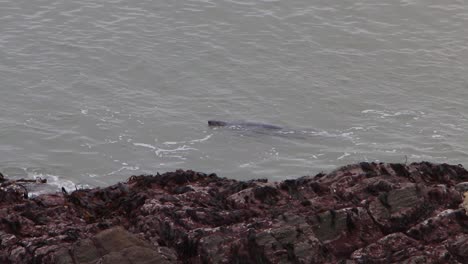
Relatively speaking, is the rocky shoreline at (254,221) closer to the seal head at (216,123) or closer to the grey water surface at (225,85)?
the grey water surface at (225,85)

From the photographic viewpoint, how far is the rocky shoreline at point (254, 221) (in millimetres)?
19938

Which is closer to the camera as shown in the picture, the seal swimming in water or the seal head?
the seal swimming in water

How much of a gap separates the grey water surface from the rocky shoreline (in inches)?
563

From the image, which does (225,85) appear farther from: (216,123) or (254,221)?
(254,221)

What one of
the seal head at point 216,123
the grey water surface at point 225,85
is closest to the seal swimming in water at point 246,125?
the seal head at point 216,123

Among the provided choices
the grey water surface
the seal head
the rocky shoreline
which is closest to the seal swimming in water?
the seal head

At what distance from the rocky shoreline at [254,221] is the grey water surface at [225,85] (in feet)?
46.9

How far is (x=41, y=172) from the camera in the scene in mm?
37281

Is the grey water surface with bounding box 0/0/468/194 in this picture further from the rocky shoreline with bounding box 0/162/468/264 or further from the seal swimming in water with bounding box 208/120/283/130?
the rocky shoreline with bounding box 0/162/468/264

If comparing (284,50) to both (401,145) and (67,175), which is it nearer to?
(401,145)

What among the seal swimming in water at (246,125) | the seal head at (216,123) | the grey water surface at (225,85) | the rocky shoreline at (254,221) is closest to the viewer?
the rocky shoreline at (254,221)

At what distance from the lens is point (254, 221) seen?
2077 cm

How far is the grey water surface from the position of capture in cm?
3966

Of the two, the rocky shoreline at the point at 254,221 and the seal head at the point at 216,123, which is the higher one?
the rocky shoreline at the point at 254,221
